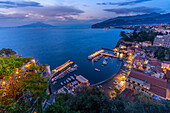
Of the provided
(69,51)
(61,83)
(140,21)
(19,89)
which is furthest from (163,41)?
(140,21)

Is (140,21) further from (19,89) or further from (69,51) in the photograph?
(19,89)

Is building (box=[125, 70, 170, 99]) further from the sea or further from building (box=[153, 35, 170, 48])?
building (box=[153, 35, 170, 48])

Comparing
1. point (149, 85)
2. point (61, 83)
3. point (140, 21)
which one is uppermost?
point (140, 21)

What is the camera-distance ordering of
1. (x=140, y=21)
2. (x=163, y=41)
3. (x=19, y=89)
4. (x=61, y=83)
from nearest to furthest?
(x=19, y=89), (x=61, y=83), (x=163, y=41), (x=140, y=21)

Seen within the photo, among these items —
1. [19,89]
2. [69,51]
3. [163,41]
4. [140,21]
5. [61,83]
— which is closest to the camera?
[19,89]

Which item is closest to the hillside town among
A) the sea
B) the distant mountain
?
the sea

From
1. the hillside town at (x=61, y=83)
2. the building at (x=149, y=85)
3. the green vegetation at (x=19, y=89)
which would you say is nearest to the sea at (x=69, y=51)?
the hillside town at (x=61, y=83)

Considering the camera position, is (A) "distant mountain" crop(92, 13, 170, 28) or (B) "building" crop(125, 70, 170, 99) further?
(A) "distant mountain" crop(92, 13, 170, 28)

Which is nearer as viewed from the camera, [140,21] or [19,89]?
[19,89]

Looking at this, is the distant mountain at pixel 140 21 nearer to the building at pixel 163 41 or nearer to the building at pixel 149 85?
the building at pixel 163 41
